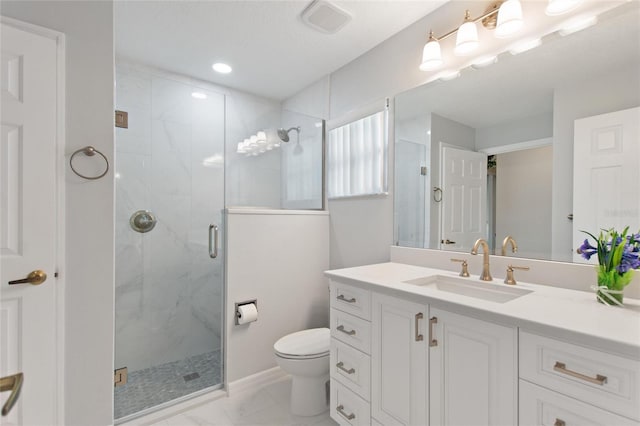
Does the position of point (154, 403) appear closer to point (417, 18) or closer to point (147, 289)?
point (147, 289)

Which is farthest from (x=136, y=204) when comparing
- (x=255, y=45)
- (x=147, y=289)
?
(x=255, y=45)

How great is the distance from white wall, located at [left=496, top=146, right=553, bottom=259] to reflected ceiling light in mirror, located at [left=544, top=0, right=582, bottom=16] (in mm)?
592

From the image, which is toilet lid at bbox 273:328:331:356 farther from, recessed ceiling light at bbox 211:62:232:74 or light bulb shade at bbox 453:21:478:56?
recessed ceiling light at bbox 211:62:232:74

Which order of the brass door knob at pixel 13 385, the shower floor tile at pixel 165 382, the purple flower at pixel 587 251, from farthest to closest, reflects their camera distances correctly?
the shower floor tile at pixel 165 382
the purple flower at pixel 587 251
the brass door knob at pixel 13 385

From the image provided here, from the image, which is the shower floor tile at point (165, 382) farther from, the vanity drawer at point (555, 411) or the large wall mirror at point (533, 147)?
the vanity drawer at point (555, 411)

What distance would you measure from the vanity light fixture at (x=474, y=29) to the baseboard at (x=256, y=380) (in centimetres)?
241

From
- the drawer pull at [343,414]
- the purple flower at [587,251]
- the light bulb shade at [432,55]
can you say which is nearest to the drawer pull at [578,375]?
the purple flower at [587,251]

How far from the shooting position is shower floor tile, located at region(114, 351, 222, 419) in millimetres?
1918

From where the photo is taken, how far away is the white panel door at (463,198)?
1.69m

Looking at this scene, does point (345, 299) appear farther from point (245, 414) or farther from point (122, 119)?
point (122, 119)

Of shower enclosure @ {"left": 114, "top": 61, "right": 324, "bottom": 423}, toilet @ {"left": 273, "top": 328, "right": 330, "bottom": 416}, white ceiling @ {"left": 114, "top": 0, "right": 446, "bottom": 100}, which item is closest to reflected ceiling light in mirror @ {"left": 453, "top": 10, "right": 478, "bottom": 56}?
white ceiling @ {"left": 114, "top": 0, "right": 446, "bottom": 100}

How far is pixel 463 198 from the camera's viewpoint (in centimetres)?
179

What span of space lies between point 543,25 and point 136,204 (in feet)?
8.84

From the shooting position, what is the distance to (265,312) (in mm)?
2299
